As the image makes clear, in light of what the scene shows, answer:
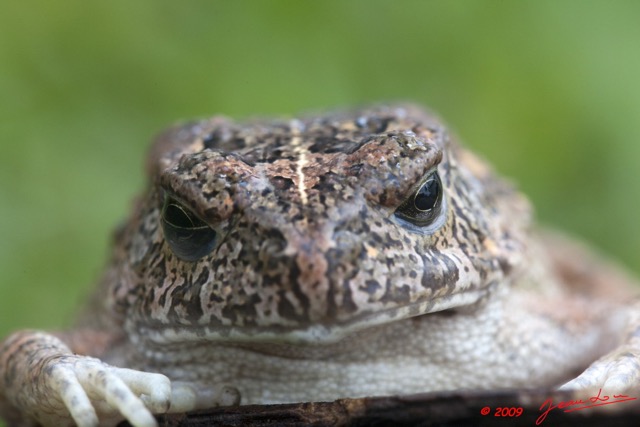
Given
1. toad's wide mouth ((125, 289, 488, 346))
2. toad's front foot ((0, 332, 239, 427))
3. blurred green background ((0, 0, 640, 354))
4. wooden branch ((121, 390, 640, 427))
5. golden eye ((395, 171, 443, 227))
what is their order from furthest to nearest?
blurred green background ((0, 0, 640, 354)), golden eye ((395, 171, 443, 227)), toad's front foot ((0, 332, 239, 427)), toad's wide mouth ((125, 289, 488, 346)), wooden branch ((121, 390, 640, 427))

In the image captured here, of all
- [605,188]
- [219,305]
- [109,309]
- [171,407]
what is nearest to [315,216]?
[219,305]

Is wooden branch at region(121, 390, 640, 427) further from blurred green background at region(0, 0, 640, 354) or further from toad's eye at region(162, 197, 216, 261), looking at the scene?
blurred green background at region(0, 0, 640, 354)

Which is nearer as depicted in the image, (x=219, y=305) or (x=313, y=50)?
(x=219, y=305)

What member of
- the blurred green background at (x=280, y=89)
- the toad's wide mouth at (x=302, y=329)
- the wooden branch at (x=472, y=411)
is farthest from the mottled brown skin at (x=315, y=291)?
the blurred green background at (x=280, y=89)

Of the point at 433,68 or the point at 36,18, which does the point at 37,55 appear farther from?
the point at 433,68

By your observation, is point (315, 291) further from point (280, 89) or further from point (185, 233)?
point (280, 89)

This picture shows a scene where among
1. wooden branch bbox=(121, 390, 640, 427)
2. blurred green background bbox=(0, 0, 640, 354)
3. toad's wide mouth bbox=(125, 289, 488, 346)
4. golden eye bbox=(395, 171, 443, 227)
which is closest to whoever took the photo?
wooden branch bbox=(121, 390, 640, 427)

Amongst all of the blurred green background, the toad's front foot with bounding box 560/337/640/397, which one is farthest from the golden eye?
the blurred green background
